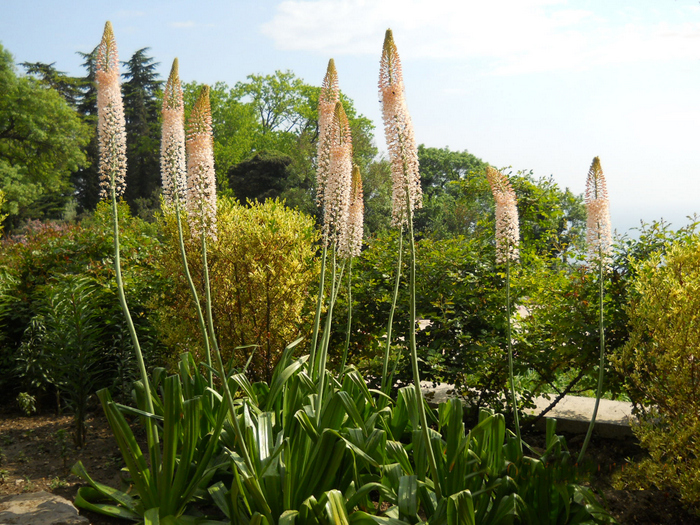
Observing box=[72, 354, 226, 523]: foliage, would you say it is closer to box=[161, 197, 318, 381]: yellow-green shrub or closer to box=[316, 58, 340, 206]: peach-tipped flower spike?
box=[316, 58, 340, 206]: peach-tipped flower spike

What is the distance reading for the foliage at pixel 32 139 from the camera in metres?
31.1

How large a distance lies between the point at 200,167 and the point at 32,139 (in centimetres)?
3472

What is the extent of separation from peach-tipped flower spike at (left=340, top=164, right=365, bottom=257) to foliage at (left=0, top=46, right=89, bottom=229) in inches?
1241

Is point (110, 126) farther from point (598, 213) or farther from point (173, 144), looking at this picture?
point (598, 213)

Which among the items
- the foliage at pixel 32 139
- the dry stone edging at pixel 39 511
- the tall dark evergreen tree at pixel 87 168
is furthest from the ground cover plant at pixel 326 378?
the tall dark evergreen tree at pixel 87 168

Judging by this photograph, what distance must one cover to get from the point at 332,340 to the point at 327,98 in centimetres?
282

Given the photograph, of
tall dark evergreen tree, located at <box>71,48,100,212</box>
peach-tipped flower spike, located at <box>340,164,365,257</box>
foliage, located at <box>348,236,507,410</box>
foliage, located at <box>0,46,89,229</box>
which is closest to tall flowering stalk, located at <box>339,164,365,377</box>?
peach-tipped flower spike, located at <box>340,164,365,257</box>

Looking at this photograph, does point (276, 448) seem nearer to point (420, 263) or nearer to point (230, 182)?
point (420, 263)

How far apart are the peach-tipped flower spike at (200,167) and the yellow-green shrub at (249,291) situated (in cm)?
195

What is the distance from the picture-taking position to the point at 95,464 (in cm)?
456

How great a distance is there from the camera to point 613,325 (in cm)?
449

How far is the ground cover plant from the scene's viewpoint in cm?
296

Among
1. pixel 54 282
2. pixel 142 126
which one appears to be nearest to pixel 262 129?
pixel 142 126

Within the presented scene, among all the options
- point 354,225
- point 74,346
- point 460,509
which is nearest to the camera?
point 460,509
